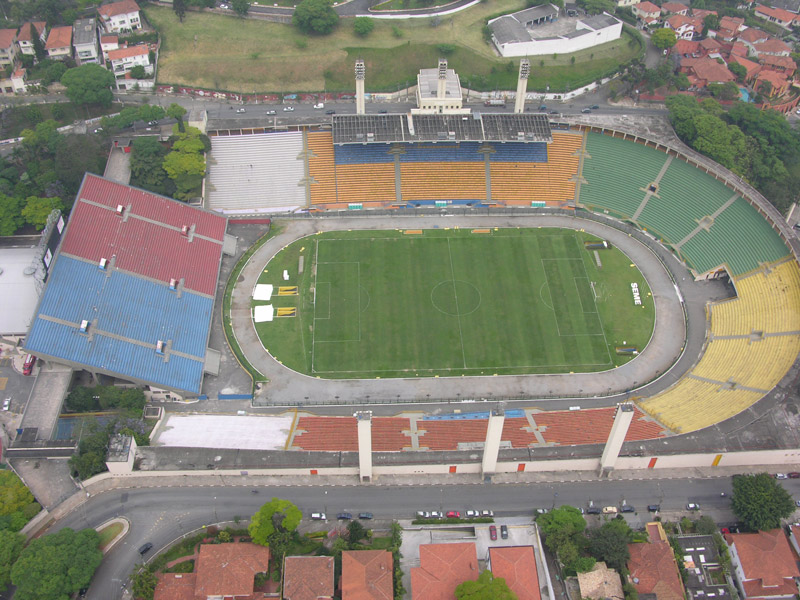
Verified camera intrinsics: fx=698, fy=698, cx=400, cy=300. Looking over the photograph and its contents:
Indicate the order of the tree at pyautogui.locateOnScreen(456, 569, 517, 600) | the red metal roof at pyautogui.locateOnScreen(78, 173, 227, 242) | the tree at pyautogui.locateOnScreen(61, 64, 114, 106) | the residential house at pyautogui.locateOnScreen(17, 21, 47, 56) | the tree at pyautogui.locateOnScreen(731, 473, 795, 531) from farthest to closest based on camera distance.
Answer: the residential house at pyautogui.locateOnScreen(17, 21, 47, 56), the tree at pyautogui.locateOnScreen(61, 64, 114, 106), the red metal roof at pyautogui.locateOnScreen(78, 173, 227, 242), the tree at pyautogui.locateOnScreen(731, 473, 795, 531), the tree at pyautogui.locateOnScreen(456, 569, 517, 600)

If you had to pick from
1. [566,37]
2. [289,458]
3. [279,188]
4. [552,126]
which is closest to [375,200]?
[279,188]

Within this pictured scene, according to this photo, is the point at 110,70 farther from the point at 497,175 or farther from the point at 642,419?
the point at 642,419

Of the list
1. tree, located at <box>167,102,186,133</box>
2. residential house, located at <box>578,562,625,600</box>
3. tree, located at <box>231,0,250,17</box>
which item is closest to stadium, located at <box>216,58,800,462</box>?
tree, located at <box>167,102,186,133</box>

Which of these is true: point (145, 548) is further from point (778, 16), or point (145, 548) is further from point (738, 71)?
point (778, 16)

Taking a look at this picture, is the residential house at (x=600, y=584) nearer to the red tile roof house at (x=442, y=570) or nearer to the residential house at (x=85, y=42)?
the red tile roof house at (x=442, y=570)

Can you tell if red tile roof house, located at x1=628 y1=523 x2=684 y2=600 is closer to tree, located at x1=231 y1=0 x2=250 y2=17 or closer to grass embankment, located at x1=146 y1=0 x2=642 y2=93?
grass embankment, located at x1=146 y1=0 x2=642 y2=93

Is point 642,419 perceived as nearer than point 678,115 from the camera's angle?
Yes
